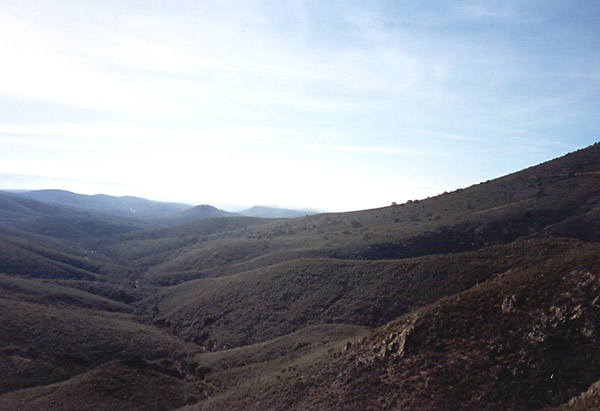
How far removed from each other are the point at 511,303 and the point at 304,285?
1308 inches

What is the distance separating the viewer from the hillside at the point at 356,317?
16781 mm

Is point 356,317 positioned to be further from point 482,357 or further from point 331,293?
point 482,357

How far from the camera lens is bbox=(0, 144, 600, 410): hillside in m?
16.8

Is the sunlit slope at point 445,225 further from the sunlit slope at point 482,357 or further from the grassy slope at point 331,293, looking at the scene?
the sunlit slope at point 482,357

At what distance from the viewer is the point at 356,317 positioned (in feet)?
126

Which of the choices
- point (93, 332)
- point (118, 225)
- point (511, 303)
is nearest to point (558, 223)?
point (511, 303)

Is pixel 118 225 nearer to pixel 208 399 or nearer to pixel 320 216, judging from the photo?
pixel 320 216

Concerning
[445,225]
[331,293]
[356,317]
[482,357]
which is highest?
[445,225]

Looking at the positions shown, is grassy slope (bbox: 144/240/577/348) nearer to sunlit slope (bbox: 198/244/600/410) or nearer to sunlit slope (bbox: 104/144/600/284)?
sunlit slope (bbox: 104/144/600/284)

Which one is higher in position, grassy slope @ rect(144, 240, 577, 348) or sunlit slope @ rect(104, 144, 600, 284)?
sunlit slope @ rect(104, 144, 600, 284)

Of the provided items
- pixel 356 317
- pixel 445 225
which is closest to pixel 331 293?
pixel 356 317

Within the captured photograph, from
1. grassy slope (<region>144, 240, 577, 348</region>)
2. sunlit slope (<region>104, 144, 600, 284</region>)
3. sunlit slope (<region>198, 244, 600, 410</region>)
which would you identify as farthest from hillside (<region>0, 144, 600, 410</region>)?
sunlit slope (<region>104, 144, 600, 284</region>)

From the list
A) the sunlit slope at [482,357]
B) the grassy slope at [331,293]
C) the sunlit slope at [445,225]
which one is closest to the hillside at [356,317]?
the sunlit slope at [482,357]

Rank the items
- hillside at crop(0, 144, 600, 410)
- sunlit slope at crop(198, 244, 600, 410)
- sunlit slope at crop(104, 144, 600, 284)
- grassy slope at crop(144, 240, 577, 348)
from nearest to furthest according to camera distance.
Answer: sunlit slope at crop(198, 244, 600, 410)
hillside at crop(0, 144, 600, 410)
grassy slope at crop(144, 240, 577, 348)
sunlit slope at crop(104, 144, 600, 284)
